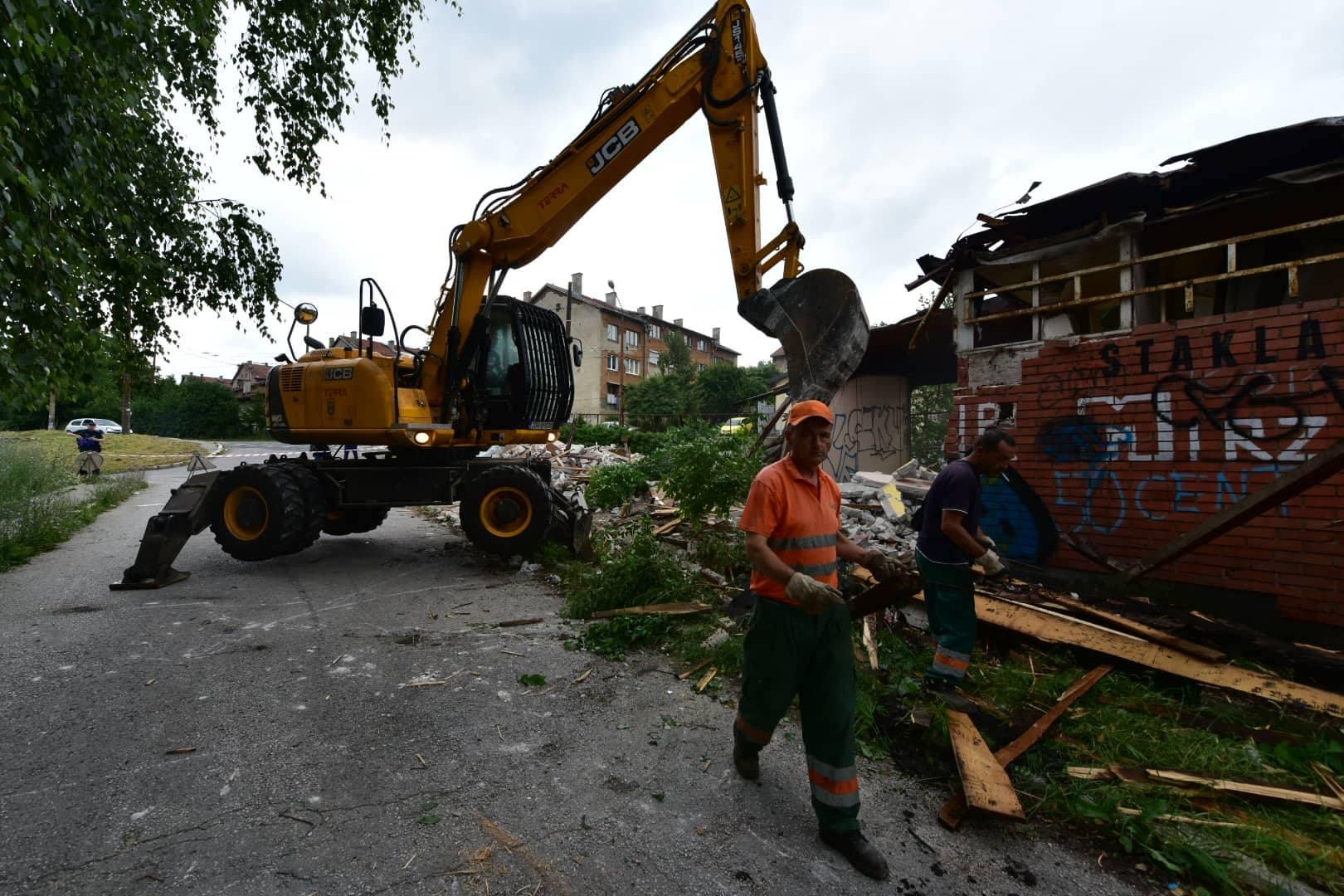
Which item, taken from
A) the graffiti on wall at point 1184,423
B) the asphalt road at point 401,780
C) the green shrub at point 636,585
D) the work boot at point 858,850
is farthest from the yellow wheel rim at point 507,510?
the graffiti on wall at point 1184,423

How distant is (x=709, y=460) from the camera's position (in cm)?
706

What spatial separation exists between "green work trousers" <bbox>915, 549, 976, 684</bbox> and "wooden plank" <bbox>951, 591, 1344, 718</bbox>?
3.44 ft

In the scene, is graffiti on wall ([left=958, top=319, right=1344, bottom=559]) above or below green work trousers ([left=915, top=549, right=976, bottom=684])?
above

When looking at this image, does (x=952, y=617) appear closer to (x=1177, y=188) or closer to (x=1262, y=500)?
(x=1262, y=500)

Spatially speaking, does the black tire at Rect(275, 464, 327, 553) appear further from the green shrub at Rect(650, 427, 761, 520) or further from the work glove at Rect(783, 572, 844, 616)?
the work glove at Rect(783, 572, 844, 616)

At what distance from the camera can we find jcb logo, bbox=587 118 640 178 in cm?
640

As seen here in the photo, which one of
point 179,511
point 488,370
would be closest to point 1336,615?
point 488,370

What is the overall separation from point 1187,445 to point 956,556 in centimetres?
326

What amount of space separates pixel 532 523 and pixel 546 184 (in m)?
3.89

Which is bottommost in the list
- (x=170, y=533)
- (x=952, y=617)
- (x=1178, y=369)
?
(x=952, y=617)

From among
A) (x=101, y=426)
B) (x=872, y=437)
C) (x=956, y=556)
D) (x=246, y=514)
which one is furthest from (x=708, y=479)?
(x=101, y=426)

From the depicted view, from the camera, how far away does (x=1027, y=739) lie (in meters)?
3.26

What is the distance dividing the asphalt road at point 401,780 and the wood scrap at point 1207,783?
64cm

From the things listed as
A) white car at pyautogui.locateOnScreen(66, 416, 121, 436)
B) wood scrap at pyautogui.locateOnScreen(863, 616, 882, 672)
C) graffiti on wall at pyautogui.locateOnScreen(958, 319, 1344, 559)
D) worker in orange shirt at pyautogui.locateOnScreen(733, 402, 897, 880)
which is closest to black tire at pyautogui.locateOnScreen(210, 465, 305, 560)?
worker in orange shirt at pyautogui.locateOnScreen(733, 402, 897, 880)
